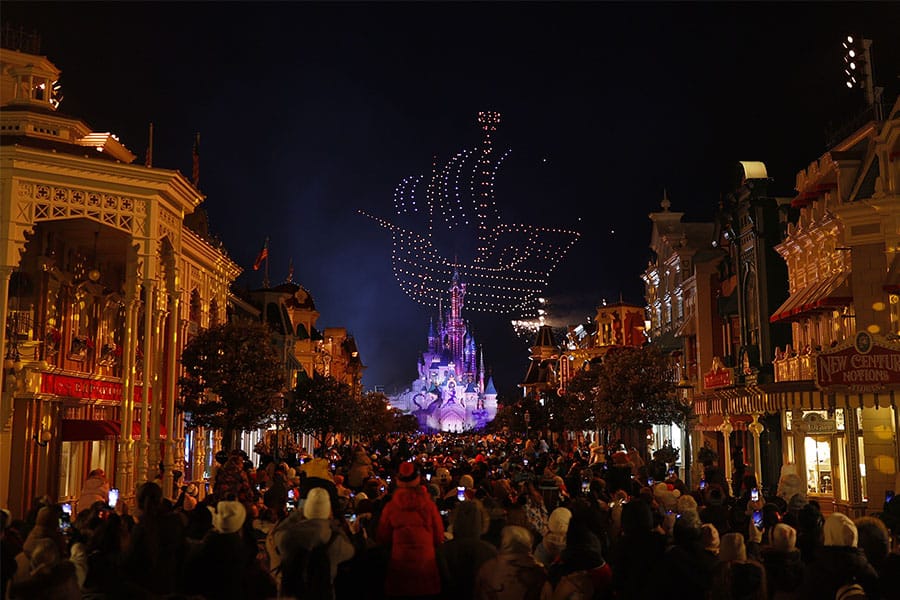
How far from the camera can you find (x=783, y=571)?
816 centimetres

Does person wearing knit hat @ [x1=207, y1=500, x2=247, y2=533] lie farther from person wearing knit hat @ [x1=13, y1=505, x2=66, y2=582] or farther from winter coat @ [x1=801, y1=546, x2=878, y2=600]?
winter coat @ [x1=801, y1=546, x2=878, y2=600]

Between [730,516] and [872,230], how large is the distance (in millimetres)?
15684

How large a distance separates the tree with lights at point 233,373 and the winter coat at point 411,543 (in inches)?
819

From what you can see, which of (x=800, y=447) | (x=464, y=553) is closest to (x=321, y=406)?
(x=800, y=447)

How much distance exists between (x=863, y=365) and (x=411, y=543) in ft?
57.6

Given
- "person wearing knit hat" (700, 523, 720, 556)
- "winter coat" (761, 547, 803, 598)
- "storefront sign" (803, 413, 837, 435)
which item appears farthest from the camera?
"storefront sign" (803, 413, 837, 435)

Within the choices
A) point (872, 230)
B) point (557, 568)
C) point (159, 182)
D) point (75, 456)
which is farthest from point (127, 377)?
→ point (872, 230)

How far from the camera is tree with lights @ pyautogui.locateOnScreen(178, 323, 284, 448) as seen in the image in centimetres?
2908

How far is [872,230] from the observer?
2594 centimetres

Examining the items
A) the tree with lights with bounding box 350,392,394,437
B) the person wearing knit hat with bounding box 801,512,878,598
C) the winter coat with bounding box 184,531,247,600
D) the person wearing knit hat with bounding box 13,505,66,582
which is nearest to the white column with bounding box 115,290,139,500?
the person wearing knit hat with bounding box 13,505,66,582

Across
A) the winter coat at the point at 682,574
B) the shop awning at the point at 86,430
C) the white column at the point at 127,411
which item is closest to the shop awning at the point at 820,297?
the white column at the point at 127,411

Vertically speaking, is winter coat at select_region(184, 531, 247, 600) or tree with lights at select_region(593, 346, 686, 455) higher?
tree with lights at select_region(593, 346, 686, 455)

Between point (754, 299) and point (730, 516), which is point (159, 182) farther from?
point (754, 299)

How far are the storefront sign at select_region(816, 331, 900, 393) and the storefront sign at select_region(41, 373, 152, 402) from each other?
757 inches
